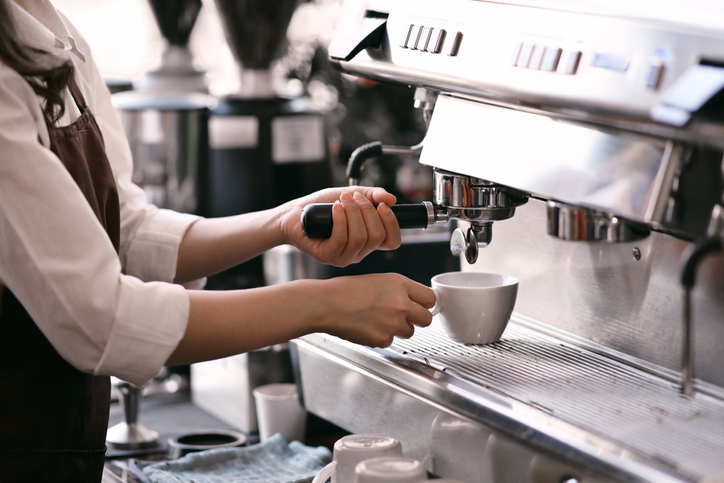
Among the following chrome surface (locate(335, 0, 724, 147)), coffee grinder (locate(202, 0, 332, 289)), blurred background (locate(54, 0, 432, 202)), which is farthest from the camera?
blurred background (locate(54, 0, 432, 202))

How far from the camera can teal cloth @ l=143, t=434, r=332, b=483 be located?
3.21 ft

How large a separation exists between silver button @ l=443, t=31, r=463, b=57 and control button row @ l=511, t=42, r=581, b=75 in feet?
0.29

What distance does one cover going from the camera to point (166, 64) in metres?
2.05

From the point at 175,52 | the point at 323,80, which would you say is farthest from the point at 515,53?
the point at 323,80

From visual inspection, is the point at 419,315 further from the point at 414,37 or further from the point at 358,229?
the point at 414,37

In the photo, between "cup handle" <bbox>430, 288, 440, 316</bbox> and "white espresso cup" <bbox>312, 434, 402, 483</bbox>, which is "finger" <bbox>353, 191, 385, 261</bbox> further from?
"white espresso cup" <bbox>312, 434, 402, 483</bbox>

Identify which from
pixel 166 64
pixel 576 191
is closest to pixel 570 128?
pixel 576 191

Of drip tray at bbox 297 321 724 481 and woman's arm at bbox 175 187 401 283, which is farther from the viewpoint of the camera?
woman's arm at bbox 175 187 401 283

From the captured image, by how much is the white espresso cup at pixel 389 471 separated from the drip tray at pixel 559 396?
0.08 m

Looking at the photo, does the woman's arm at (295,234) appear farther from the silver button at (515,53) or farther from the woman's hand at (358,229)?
the silver button at (515,53)

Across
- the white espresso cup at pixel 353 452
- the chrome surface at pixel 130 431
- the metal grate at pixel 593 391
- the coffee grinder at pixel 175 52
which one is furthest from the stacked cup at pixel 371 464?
the coffee grinder at pixel 175 52

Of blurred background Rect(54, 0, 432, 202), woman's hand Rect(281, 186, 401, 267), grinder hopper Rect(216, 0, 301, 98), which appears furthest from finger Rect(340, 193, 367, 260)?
blurred background Rect(54, 0, 432, 202)

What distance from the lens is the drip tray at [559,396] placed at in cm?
67

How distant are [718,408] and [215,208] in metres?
1.16
